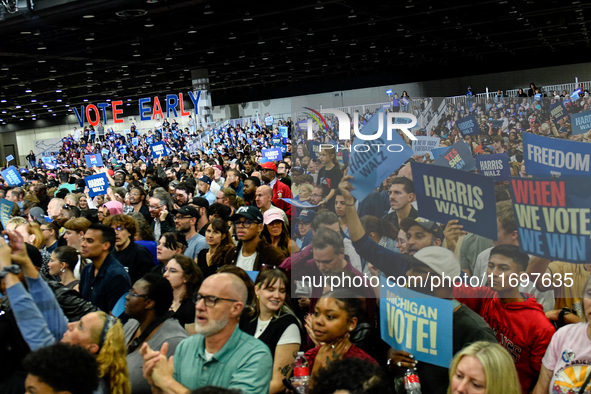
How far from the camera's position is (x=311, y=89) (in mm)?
37156

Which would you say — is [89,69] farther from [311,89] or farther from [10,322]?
[10,322]

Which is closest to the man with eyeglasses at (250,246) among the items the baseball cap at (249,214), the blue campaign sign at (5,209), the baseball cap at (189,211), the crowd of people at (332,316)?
the baseball cap at (249,214)

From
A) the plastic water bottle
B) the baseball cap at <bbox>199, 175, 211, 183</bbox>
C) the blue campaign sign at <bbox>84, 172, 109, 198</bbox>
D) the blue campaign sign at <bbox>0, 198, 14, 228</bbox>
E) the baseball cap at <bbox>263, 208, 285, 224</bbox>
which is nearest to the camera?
the plastic water bottle

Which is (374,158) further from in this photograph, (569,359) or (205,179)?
(205,179)

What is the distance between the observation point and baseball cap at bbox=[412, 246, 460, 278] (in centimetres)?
275

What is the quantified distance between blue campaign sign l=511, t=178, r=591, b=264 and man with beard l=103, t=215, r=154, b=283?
325 cm

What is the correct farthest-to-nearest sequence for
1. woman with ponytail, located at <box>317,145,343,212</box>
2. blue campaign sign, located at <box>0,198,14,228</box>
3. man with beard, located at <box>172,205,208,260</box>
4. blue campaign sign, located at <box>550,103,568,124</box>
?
blue campaign sign, located at <box>0,198,14,228</box> < man with beard, located at <box>172,205,208,260</box> < blue campaign sign, located at <box>550,103,568,124</box> < woman with ponytail, located at <box>317,145,343,212</box>

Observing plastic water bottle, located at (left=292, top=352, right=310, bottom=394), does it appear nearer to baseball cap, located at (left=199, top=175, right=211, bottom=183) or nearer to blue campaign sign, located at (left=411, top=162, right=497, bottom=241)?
blue campaign sign, located at (left=411, top=162, right=497, bottom=241)

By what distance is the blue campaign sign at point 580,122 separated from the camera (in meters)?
4.20

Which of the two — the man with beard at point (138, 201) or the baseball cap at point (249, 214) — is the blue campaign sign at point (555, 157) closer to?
the baseball cap at point (249, 214)

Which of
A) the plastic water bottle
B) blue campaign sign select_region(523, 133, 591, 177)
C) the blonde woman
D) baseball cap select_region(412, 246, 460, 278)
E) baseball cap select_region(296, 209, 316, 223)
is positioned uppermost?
blue campaign sign select_region(523, 133, 591, 177)

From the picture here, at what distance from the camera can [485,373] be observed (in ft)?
7.48

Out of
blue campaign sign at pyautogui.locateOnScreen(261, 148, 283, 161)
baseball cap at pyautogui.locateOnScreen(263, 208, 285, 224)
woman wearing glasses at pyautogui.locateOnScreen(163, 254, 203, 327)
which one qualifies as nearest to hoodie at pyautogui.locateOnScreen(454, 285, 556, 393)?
woman wearing glasses at pyautogui.locateOnScreen(163, 254, 203, 327)

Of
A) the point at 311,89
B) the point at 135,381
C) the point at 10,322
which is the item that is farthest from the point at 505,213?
the point at 311,89
